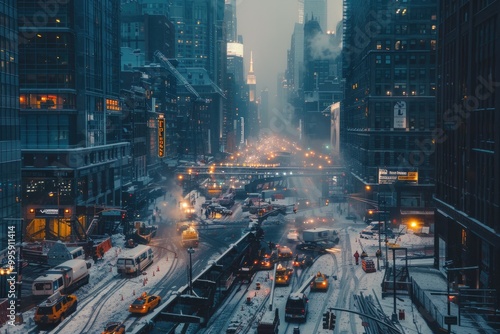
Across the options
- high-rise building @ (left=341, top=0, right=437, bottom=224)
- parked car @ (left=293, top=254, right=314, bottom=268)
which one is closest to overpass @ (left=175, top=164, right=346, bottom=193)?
high-rise building @ (left=341, top=0, right=437, bottom=224)

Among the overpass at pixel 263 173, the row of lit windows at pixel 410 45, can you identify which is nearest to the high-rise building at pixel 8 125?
the row of lit windows at pixel 410 45

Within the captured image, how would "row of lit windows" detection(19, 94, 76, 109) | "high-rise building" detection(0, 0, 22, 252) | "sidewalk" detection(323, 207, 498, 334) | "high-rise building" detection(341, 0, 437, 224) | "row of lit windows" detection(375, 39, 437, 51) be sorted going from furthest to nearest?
"row of lit windows" detection(375, 39, 437, 51) < "high-rise building" detection(341, 0, 437, 224) < "row of lit windows" detection(19, 94, 76, 109) < "high-rise building" detection(0, 0, 22, 252) < "sidewalk" detection(323, 207, 498, 334)

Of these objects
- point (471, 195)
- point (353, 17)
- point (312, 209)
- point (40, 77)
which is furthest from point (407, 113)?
point (40, 77)

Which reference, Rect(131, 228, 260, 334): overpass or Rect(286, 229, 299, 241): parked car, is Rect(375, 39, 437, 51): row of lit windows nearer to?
Rect(286, 229, 299, 241): parked car

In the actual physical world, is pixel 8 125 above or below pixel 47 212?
above

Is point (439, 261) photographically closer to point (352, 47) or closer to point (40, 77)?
point (40, 77)

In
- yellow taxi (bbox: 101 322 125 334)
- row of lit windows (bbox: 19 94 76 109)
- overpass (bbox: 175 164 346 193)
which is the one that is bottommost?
yellow taxi (bbox: 101 322 125 334)

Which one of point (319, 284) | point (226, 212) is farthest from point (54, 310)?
point (226, 212)

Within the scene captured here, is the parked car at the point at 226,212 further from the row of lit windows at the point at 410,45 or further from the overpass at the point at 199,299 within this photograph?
the row of lit windows at the point at 410,45

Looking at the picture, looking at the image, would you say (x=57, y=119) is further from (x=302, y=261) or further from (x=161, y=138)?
(x=161, y=138)
